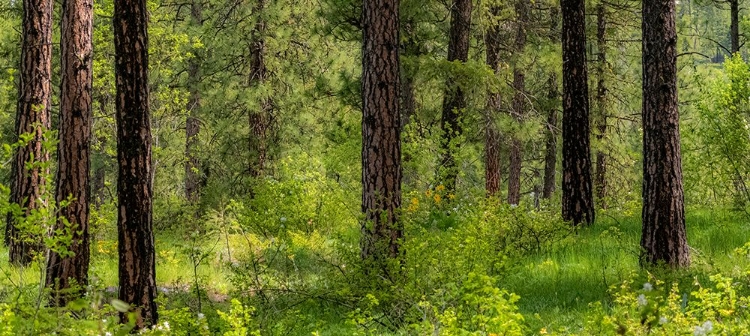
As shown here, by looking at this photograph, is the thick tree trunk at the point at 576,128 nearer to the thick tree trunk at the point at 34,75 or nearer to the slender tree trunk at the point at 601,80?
the slender tree trunk at the point at 601,80

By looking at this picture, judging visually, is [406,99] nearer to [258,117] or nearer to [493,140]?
[493,140]

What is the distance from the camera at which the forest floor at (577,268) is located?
707 centimetres

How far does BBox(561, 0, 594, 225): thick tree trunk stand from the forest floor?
486 millimetres

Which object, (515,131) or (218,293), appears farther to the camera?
(515,131)

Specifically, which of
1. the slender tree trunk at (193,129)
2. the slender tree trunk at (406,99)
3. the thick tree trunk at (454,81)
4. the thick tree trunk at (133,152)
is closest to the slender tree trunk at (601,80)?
the slender tree trunk at (406,99)

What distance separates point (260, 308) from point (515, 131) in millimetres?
9270

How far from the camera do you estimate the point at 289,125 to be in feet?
59.3

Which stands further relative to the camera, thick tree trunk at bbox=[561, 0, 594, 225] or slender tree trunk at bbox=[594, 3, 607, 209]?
slender tree trunk at bbox=[594, 3, 607, 209]

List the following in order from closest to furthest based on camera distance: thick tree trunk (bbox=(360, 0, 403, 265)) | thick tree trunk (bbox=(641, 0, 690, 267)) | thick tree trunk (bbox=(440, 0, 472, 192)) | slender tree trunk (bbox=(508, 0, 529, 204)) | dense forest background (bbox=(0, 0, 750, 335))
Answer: dense forest background (bbox=(0, 0, 750, 335)), thick tree trunk (bbox=(641, 0, 690, 267)), thick tree trunk (bbox=(360, 0, 403, 265)), thick tree trunk (bbox=(440, 0, 472, 192)), slender tree trunk (bbox=(508, 0, 529, 204))

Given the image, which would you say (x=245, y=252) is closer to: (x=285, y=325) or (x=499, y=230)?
(x=499, y=230)

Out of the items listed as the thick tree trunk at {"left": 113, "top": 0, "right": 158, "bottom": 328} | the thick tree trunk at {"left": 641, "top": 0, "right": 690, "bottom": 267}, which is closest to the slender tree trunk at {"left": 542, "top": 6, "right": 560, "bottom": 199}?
the thick tree trunk at {"left": 641, "top": 0, "right": 690, "bottom": 267}

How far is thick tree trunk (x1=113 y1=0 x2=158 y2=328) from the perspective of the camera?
7066 mm

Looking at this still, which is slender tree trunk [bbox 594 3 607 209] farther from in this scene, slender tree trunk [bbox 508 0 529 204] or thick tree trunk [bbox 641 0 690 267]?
thick tree trunk [bbox 641 0 690 267]

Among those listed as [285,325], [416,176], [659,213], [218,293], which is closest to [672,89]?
[659,213]
